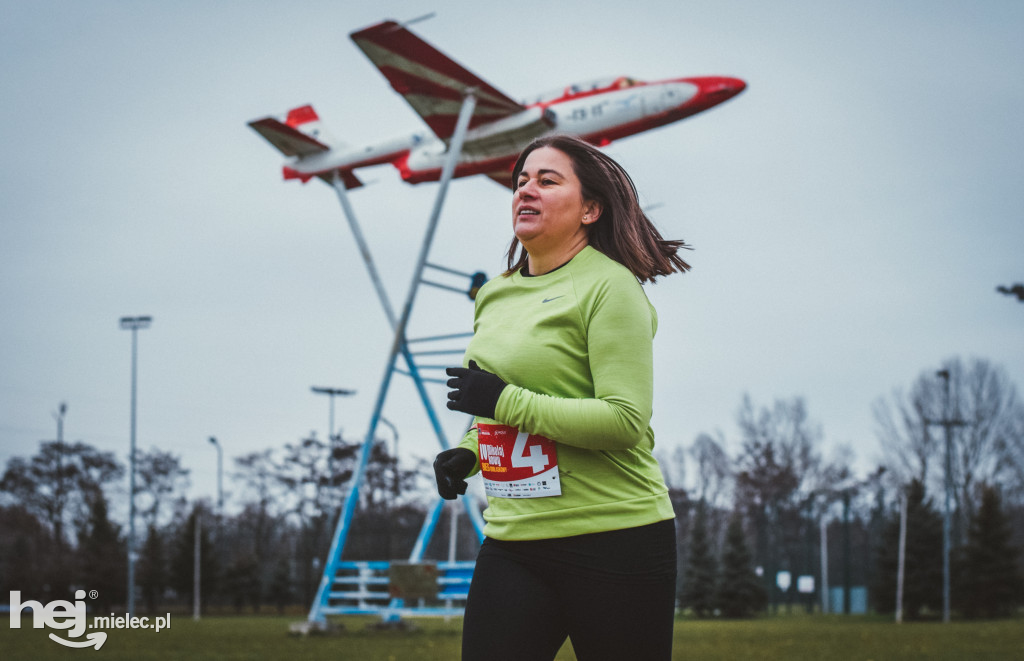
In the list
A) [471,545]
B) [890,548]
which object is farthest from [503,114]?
[471,545]

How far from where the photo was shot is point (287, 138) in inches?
543

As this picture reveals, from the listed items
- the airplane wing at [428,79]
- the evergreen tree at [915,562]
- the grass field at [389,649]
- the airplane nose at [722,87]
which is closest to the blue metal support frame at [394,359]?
the airplane wing at [428,79]

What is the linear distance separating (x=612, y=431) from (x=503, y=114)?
11.3 m

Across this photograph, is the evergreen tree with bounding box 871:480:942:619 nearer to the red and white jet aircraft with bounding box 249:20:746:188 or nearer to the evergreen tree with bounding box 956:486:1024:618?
the evergreen tree with bounding box 956:486:1024:618

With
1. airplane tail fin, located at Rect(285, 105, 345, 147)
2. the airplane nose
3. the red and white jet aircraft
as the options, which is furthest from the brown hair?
airplane tail fin, located at Rect(285, 105, 345, 147)

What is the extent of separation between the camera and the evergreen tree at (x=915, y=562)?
35.4 meters

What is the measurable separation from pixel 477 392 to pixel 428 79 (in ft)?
34.8

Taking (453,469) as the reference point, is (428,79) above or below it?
above

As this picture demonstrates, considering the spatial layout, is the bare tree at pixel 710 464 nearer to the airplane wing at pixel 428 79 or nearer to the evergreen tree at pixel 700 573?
the evergreen tree at pixel 700 573

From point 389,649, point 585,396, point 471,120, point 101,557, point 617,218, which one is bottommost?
point 101,557

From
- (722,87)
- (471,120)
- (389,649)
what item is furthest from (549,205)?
(471,120)

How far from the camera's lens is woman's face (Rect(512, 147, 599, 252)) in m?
2.08

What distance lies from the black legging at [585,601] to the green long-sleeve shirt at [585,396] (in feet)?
0.13

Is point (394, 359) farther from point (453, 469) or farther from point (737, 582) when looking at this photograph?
point (737, 582)
